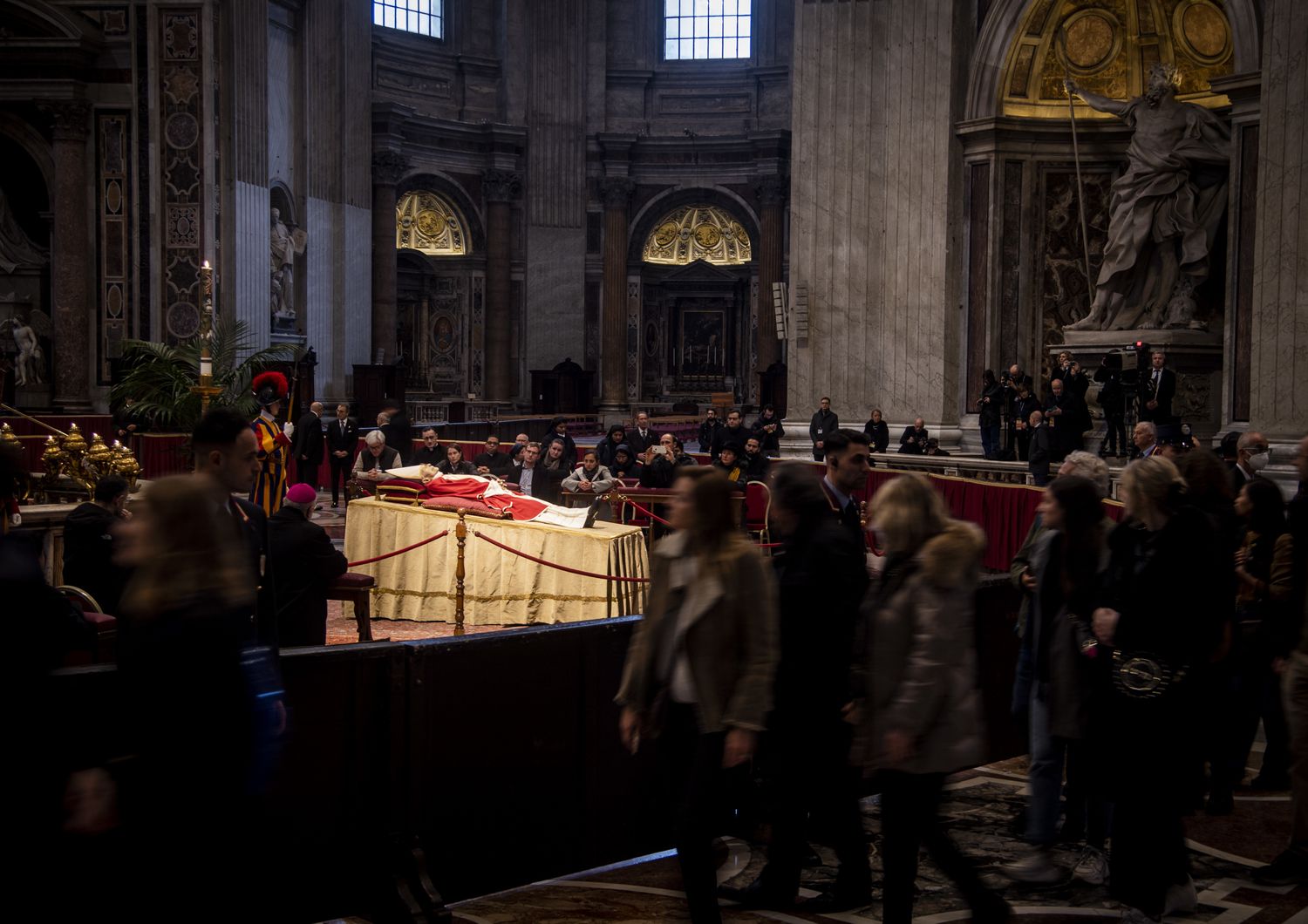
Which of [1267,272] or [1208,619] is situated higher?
[1267,272]

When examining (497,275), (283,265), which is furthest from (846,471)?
(497,275)

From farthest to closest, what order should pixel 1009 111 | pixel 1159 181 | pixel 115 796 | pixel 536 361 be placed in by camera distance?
pixel 536 361 < pixel 1009 111 < pixel 1159 181 < pixel 115 796

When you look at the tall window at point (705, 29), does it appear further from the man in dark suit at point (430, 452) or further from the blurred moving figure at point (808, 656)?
the blurred moving figure at point (808, 656)

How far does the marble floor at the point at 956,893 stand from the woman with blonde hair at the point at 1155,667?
18.0 inches

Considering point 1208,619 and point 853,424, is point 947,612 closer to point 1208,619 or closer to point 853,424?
point 1208,619

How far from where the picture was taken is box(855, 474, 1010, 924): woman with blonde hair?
431 centimetres

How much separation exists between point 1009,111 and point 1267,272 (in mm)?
5947

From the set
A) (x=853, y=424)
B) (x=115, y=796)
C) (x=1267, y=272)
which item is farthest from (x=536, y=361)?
(x=115, y=796)

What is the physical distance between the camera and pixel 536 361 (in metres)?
36.3

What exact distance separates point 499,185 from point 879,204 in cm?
1684

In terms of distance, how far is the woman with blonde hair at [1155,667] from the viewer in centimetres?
475

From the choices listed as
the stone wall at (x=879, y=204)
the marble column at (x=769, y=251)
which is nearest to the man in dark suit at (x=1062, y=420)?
the stone wall at (x=879, y=204)

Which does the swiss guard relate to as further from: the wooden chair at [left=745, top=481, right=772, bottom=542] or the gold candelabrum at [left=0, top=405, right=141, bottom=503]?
the wooden chair at [left=745, top=481, right=772, bottom=542]

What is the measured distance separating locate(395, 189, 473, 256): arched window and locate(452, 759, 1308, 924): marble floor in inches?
1212
